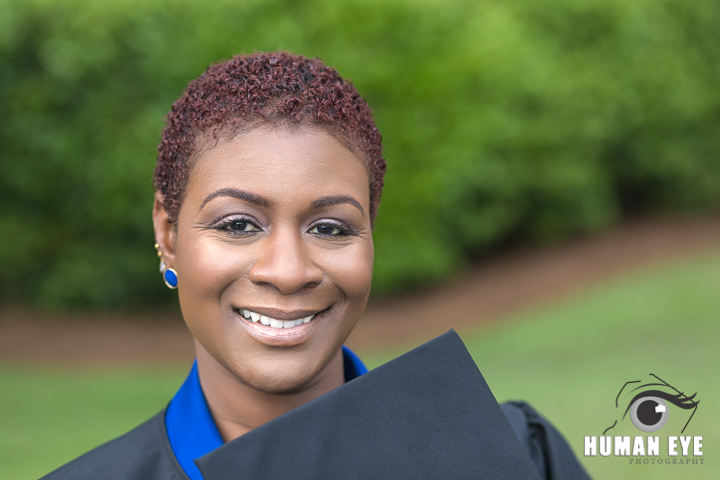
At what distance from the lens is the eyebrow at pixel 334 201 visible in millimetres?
1577

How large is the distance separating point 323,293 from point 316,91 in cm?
50

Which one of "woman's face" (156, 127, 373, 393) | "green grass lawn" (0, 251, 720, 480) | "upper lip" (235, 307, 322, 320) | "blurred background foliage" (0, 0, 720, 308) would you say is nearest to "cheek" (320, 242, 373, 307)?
"woman's face" (156, 127, 373, 393)

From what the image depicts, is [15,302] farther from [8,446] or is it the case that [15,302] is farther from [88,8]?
[88,8]

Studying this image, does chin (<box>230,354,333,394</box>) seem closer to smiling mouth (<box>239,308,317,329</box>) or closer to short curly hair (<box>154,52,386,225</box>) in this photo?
smiling mouth (<box>239,308,317,329</box>)

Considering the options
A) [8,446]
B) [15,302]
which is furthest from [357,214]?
[15,302]

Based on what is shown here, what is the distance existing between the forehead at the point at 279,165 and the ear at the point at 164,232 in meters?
0.22

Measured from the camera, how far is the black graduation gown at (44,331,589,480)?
1.35 metres

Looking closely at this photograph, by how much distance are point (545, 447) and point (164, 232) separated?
124cm

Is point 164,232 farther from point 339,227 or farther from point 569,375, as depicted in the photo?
point 569,375

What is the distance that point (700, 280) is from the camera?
8.58 m

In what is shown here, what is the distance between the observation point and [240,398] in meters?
1.75

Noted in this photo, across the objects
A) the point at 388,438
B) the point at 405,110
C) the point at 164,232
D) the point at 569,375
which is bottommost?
the point at 388,438

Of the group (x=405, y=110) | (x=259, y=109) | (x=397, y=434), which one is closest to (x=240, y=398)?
(x=397, y=434)

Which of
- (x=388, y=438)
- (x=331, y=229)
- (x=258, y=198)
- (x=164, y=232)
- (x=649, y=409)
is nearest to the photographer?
(x=388, y=438)
